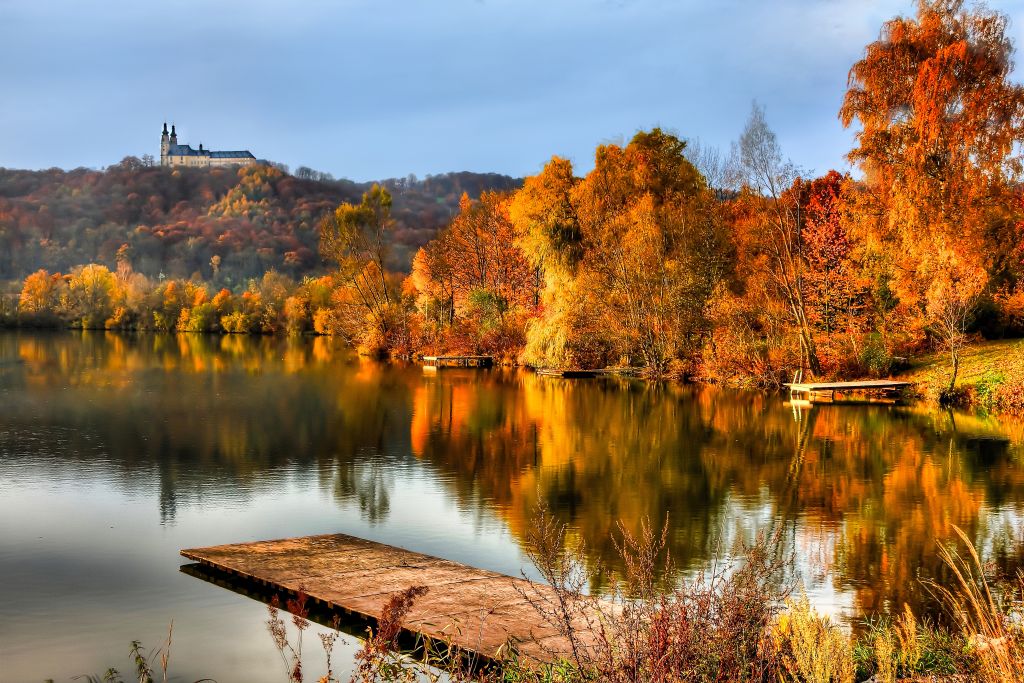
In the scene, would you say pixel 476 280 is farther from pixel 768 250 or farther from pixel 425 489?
pixel 425 489

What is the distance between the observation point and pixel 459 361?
4781 cm

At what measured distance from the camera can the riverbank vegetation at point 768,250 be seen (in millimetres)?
28219

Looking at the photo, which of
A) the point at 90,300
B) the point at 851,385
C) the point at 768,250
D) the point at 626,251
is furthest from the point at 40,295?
the point at 851,385

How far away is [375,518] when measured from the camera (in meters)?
13.6

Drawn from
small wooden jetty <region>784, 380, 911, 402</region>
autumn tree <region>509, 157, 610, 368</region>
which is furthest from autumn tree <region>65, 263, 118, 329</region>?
small wooden jetty <region>784, 380, 911, 402</region>

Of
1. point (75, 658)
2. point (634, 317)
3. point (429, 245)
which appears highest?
point (429, 245)

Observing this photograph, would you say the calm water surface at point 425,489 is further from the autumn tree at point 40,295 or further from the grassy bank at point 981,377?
the autumn tree at point 40,295

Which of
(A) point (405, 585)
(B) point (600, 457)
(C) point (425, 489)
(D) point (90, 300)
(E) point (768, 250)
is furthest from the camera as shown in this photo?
(D) point (90, 300)

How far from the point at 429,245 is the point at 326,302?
36557mm

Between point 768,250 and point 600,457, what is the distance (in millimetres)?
17749

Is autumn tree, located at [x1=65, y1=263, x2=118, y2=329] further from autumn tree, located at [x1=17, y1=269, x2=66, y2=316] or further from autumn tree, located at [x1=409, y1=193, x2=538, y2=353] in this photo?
autumn tree, located at [x1=409, y1=193, x2=538, y2=353]

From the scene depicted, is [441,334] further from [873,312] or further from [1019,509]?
[1019,509]

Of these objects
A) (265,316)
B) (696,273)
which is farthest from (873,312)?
(265,316)

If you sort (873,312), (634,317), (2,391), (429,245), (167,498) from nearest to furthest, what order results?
(167,498) → (2,391) → (873,312) → (634,317) → (429,245)
